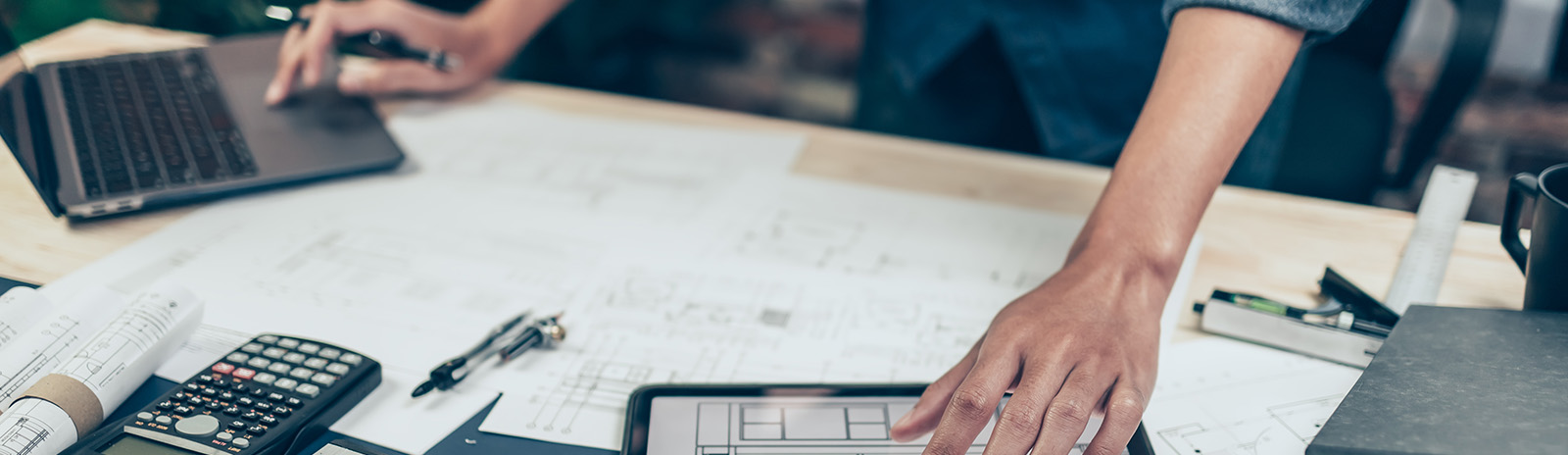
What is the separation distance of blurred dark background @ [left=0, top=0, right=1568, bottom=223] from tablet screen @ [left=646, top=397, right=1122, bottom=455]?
76cm

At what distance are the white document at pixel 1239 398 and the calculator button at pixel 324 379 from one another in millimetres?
472

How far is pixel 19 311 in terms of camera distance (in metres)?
0.55

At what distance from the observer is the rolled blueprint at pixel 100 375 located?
46 cm

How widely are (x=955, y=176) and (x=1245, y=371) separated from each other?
34cm

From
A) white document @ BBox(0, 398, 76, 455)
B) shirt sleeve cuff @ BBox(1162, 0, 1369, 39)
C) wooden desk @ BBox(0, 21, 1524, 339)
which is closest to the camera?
white document @ BBox(0, 398, 76, 455)

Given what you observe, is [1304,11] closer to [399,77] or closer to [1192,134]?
[1192,134]

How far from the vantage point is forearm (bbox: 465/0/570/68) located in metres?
1.02

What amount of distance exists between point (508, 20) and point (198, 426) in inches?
25.6

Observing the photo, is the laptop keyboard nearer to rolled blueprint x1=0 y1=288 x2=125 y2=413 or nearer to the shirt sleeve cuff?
rolled blueprint x1=0 y1=288 x2=125 y2=413

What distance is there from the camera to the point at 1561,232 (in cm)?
51

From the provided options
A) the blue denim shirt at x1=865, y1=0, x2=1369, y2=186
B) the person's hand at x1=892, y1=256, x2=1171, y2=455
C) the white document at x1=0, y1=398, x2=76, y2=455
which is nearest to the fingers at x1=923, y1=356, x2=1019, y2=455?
the person's hand at x1=892, y1=256, x2=1171, y2=455

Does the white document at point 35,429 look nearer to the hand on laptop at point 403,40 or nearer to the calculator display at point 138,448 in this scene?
the calculator display at point 138,448

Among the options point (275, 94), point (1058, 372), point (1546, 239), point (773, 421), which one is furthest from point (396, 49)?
point (1546, 239)

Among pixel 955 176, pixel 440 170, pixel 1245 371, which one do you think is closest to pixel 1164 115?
pixel 1245 371
